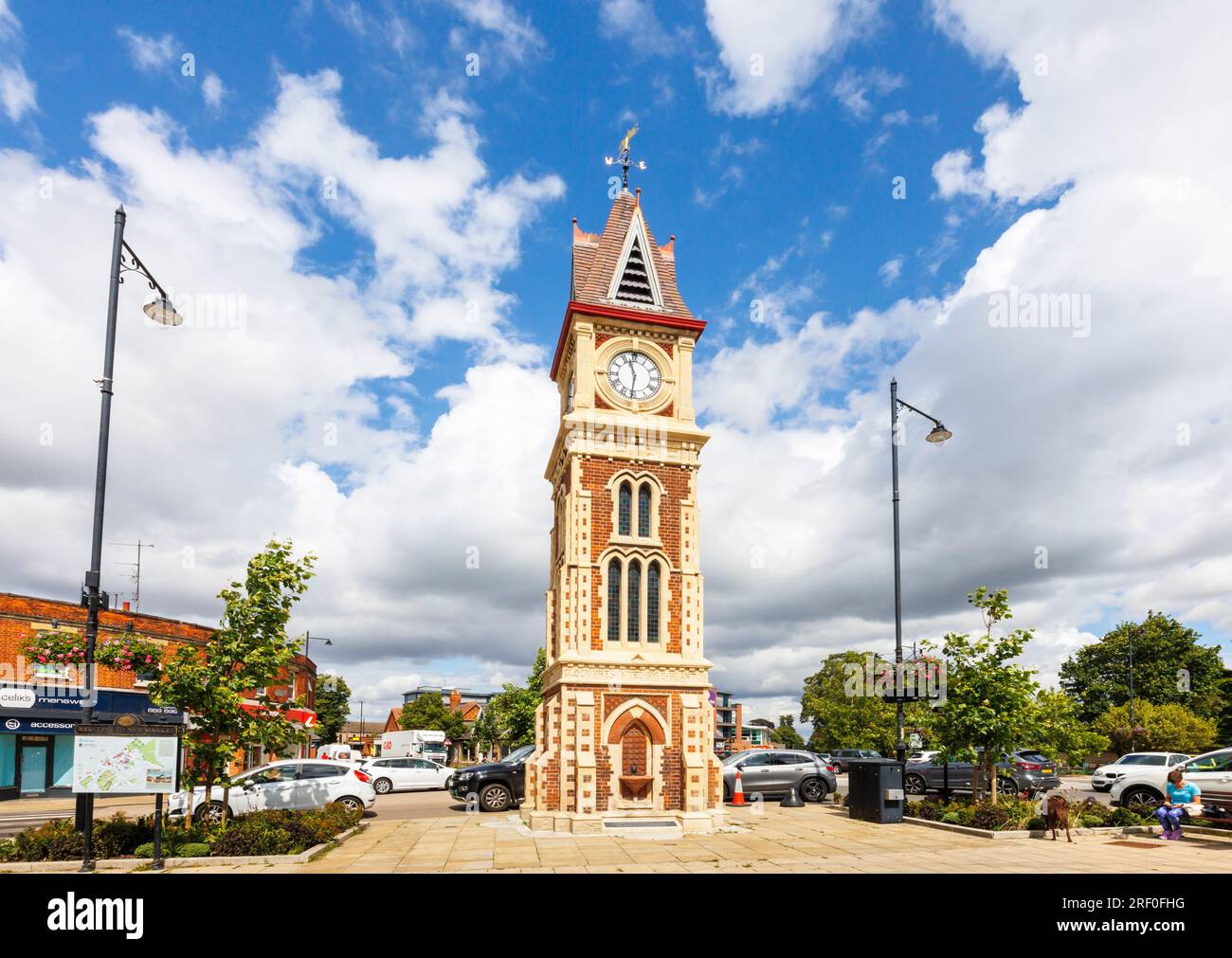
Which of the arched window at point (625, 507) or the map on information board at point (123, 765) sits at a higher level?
the arched window at point (625, 507)

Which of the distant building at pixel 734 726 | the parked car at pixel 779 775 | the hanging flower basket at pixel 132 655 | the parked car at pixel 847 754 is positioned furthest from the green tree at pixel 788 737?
the hanging flower basket at pixel 132 655

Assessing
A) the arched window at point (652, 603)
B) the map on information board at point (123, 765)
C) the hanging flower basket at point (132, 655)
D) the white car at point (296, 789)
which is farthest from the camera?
the arched window at point (652, 603)

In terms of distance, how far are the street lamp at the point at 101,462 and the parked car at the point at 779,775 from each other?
18069mm

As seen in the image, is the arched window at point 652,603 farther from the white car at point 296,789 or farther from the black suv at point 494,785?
the white car at point 296,789

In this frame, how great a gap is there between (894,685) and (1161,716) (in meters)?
35.2

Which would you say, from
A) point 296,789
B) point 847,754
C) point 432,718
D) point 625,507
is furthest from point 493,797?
point 432,718

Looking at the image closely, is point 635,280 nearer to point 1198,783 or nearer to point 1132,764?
point 1198,783

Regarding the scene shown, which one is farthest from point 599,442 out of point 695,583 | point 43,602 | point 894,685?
point 43,602

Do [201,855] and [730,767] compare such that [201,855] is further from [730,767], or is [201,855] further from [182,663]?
[730,767]

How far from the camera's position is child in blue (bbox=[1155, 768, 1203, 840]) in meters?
17.1

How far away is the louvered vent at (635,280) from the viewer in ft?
77.3

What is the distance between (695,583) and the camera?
2170 cm

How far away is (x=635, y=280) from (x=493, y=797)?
50.8ft

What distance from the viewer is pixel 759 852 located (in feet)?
51.4
